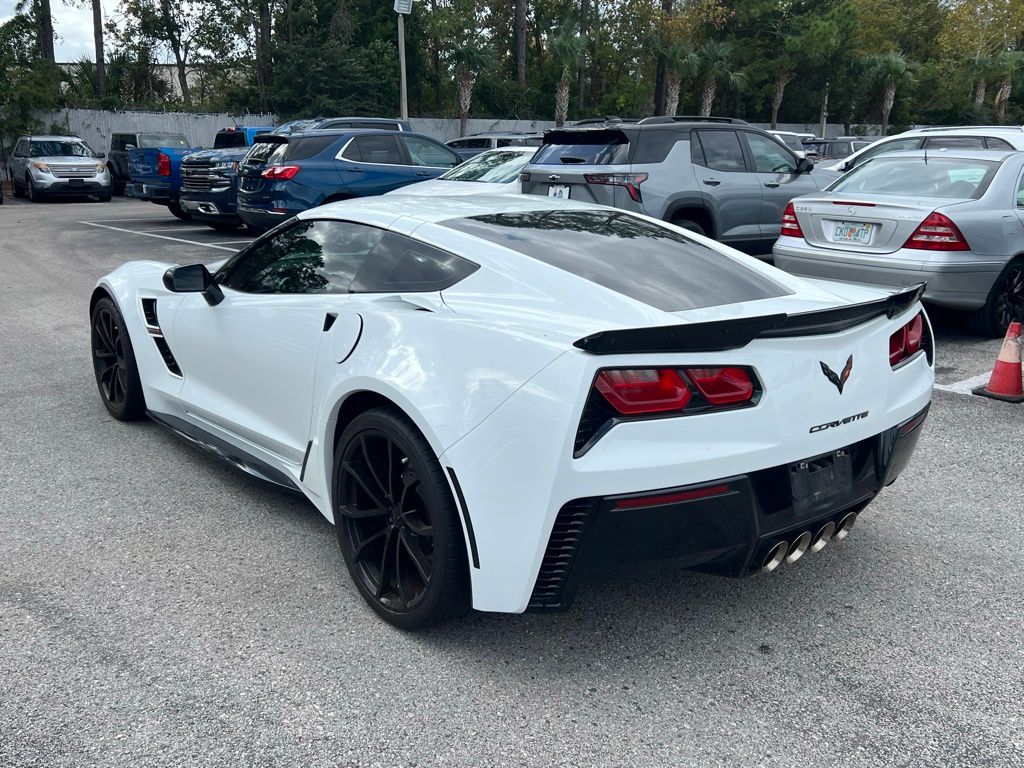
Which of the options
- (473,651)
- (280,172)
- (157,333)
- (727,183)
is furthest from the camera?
(280,172)

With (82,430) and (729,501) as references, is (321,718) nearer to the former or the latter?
(729,501)

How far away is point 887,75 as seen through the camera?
50406mm

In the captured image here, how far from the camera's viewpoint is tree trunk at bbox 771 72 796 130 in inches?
1877

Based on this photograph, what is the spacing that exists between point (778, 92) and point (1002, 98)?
15637mm

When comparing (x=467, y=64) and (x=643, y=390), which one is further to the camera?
(x=467, y=64)

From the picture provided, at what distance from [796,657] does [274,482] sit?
7.03 ft

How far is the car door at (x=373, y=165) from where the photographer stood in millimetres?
13406

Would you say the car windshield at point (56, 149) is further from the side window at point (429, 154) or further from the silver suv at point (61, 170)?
the side window at point (429, 154)

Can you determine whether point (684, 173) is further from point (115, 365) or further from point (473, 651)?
point (473, 651)

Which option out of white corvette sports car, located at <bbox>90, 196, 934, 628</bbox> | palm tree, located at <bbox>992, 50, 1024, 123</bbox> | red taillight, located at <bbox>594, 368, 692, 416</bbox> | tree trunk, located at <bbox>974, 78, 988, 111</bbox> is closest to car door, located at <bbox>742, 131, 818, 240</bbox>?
white corvette sports car, located at <bbox>90, 196, 934, 628</bbox>

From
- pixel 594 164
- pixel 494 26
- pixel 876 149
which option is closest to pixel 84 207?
pixel 594 164

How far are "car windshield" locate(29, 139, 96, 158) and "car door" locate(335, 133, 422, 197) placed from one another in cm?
1390

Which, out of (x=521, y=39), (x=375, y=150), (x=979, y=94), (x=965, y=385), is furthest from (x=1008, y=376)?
(x=979, y=94)

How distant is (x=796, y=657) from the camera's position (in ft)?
9.98
